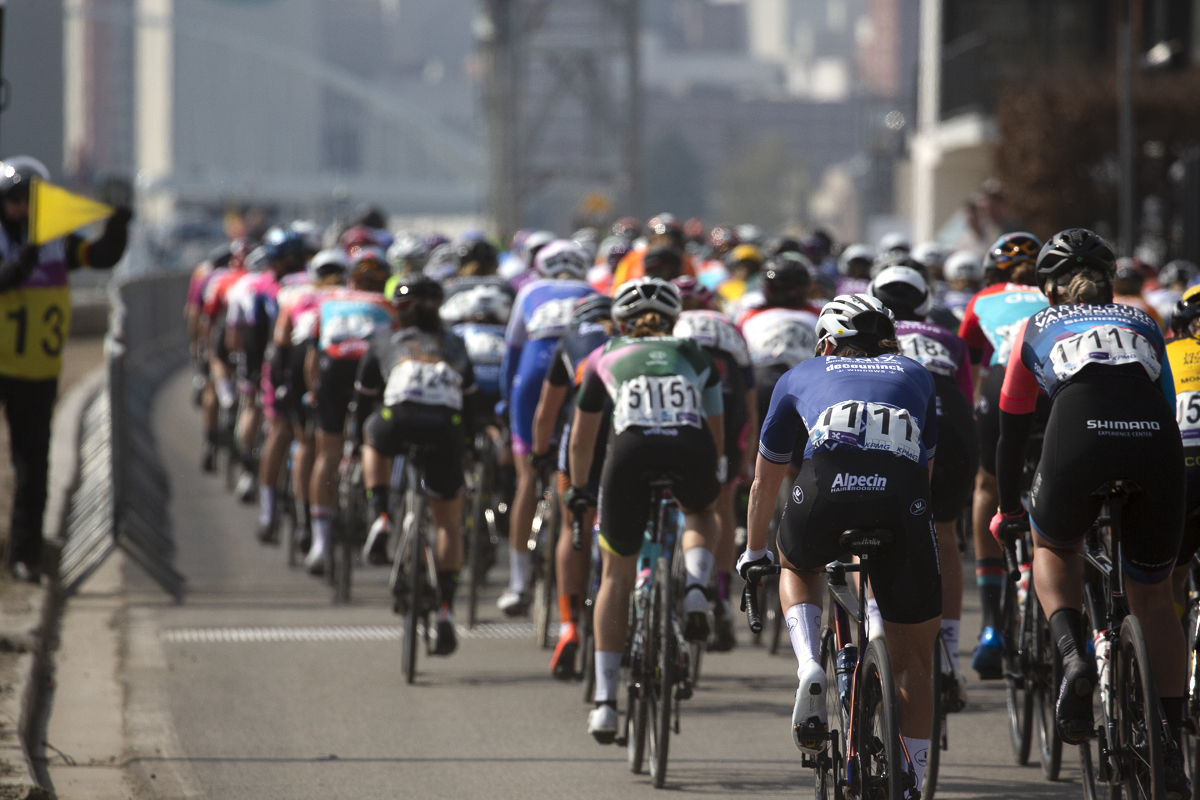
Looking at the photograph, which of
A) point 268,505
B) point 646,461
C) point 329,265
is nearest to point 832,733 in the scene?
point 646,461

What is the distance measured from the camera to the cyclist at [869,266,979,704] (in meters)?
7.07

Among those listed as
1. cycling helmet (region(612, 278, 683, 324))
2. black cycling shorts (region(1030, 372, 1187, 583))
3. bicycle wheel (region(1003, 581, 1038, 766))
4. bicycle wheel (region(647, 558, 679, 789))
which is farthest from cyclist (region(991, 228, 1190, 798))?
cycling helmet (region(612, 278, 683, 324))

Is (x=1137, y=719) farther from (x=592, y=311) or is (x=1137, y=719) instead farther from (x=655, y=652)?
(x=592, y=311)

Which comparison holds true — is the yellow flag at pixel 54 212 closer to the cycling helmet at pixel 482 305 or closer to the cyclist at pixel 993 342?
the cycling helmet at pixel 482 305

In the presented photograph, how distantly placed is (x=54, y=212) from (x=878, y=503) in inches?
231

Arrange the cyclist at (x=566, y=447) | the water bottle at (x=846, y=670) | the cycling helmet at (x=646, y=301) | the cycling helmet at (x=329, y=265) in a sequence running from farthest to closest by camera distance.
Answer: the cycling helmet at (x=329, y=265) < the cyclist at (x=566, y=447) < the cycling helmet at (x=646, y=301) < the water bottle at (x=846, y=670)

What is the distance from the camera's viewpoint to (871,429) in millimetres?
5309

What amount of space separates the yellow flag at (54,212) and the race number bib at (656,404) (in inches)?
153

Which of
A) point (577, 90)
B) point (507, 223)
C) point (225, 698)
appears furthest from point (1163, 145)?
point (577, 90)

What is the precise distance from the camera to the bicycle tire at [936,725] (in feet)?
20.6

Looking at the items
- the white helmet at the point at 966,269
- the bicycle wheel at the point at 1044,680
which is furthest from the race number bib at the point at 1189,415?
the white helmet at the point at 966,269

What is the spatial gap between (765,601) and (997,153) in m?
18.7

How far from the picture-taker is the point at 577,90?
6925 cm

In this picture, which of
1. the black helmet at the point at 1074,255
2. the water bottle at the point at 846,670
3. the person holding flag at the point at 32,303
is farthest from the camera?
the person holding flag at the point at 32,303
